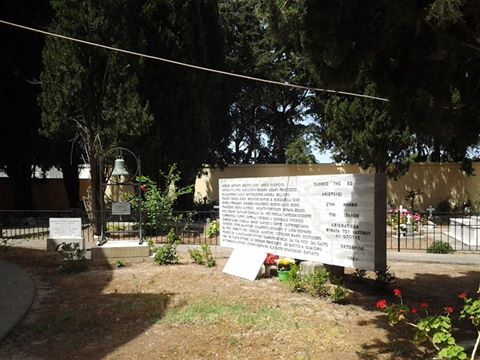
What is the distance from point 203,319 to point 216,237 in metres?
8.63

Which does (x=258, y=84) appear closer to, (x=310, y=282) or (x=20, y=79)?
(x=20, y=79)

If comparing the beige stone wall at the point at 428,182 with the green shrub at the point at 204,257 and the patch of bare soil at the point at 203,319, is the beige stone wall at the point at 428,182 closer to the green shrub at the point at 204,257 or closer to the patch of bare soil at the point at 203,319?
the green shrub at the point at 204,257

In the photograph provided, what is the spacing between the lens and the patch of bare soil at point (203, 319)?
5.36 meters

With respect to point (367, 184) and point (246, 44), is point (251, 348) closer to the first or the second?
point (367, 184)

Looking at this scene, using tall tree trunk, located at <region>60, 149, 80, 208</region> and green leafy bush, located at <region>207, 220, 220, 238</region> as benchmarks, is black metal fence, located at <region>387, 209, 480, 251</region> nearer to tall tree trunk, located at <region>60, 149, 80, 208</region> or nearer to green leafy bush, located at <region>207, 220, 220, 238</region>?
green leafy bush, located at <region>207, 220, 220, 238</region>

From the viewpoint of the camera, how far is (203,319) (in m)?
6.27

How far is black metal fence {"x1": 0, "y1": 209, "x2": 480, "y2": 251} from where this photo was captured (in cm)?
1409

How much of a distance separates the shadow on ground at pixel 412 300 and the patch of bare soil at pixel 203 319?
2 cm

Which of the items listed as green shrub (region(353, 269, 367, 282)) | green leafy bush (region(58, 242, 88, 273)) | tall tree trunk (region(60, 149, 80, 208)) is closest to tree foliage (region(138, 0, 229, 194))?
green leafy bush (region(58, 242, 88, 273))

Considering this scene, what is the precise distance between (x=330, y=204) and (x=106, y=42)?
10.4 meters

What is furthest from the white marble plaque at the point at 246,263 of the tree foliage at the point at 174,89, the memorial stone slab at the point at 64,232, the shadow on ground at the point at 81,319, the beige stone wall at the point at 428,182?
the beige stone wall at the point at 428,182

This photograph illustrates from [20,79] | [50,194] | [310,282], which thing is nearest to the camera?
[310,282]

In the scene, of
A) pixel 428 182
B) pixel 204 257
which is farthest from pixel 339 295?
pixel 428 182

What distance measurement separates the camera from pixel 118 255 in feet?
34.8
